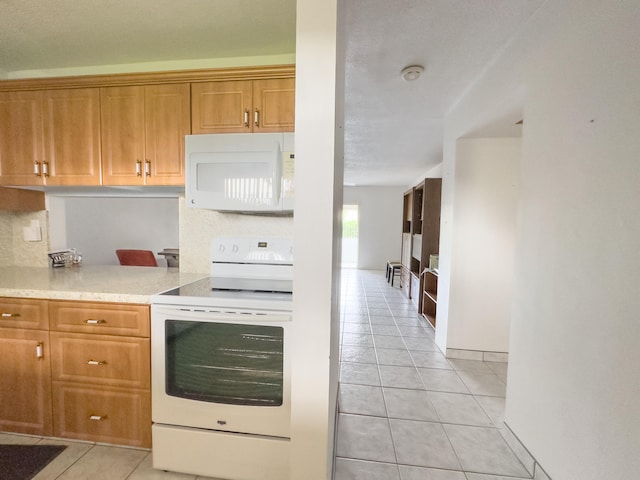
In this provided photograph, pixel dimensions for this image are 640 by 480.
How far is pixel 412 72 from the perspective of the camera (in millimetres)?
2047

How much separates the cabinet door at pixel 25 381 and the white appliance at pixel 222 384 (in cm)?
71

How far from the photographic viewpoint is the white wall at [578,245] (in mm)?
962

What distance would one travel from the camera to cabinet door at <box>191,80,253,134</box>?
170 centimetres

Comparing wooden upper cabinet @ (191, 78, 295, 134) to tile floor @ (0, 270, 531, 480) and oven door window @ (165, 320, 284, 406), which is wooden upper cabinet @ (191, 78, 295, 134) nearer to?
oven door window @ (165, 320, 284, 406)

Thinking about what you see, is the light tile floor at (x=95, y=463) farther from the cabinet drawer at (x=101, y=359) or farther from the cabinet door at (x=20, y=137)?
the cabinet door at (x=20, y=137)

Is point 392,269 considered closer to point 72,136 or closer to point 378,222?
point 378,222

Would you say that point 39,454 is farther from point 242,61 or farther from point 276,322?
point 242,61

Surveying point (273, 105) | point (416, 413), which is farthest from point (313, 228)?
point (416, 413)

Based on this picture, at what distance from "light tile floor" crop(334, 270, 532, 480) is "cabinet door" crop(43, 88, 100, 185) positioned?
243 centimetres

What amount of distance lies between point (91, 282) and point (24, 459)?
3.15 feet

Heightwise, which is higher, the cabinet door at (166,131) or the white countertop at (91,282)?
the cabinet door at (166,131)

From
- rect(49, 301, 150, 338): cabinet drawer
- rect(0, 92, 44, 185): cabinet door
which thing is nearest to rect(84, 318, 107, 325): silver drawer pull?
rect(49, 301, 150, 338): cabinet drawer

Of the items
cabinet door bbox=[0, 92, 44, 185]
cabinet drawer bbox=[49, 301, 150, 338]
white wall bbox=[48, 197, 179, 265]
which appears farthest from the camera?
white wall bbox=[48, 197, 179, 265]

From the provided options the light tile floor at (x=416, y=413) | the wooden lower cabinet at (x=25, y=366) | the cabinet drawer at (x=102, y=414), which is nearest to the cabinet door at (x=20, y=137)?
the wooden lower cabinet at (x=25, y=366)
